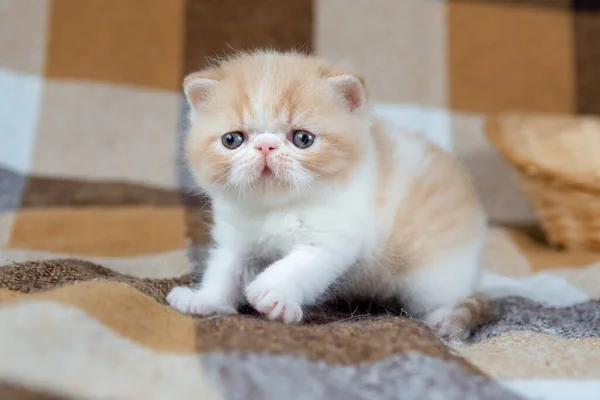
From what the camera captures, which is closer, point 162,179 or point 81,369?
point 81,369

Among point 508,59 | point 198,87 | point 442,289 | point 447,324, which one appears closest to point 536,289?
point 442,289

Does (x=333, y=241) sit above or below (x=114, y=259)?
above

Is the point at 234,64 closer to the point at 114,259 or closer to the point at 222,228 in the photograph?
the point at 222,228

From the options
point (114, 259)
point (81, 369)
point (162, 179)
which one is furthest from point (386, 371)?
point (162, 179)

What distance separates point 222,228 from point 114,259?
Answer: 31 cm

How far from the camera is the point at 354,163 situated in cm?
102

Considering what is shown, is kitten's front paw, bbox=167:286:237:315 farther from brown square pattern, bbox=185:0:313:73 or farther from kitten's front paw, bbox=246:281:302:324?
brown square pattern, bbox=185:0:313:73

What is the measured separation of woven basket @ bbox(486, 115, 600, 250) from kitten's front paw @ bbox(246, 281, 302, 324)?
3.43 feet

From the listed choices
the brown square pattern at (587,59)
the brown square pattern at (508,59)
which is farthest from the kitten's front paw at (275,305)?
the brown square pattern at (587,59)

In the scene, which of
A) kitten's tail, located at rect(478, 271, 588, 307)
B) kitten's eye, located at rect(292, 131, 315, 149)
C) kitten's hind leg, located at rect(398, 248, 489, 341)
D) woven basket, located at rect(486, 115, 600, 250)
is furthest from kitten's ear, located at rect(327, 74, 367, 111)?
woven basket, located at rect(486, 115, 600, 250)

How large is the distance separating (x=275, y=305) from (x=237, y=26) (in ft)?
4.22

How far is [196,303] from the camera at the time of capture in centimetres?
94

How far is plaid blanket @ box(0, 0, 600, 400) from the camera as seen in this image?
0.65 meters

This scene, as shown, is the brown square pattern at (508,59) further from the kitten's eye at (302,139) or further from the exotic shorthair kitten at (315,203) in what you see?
the kitten's eye at (302,139)
